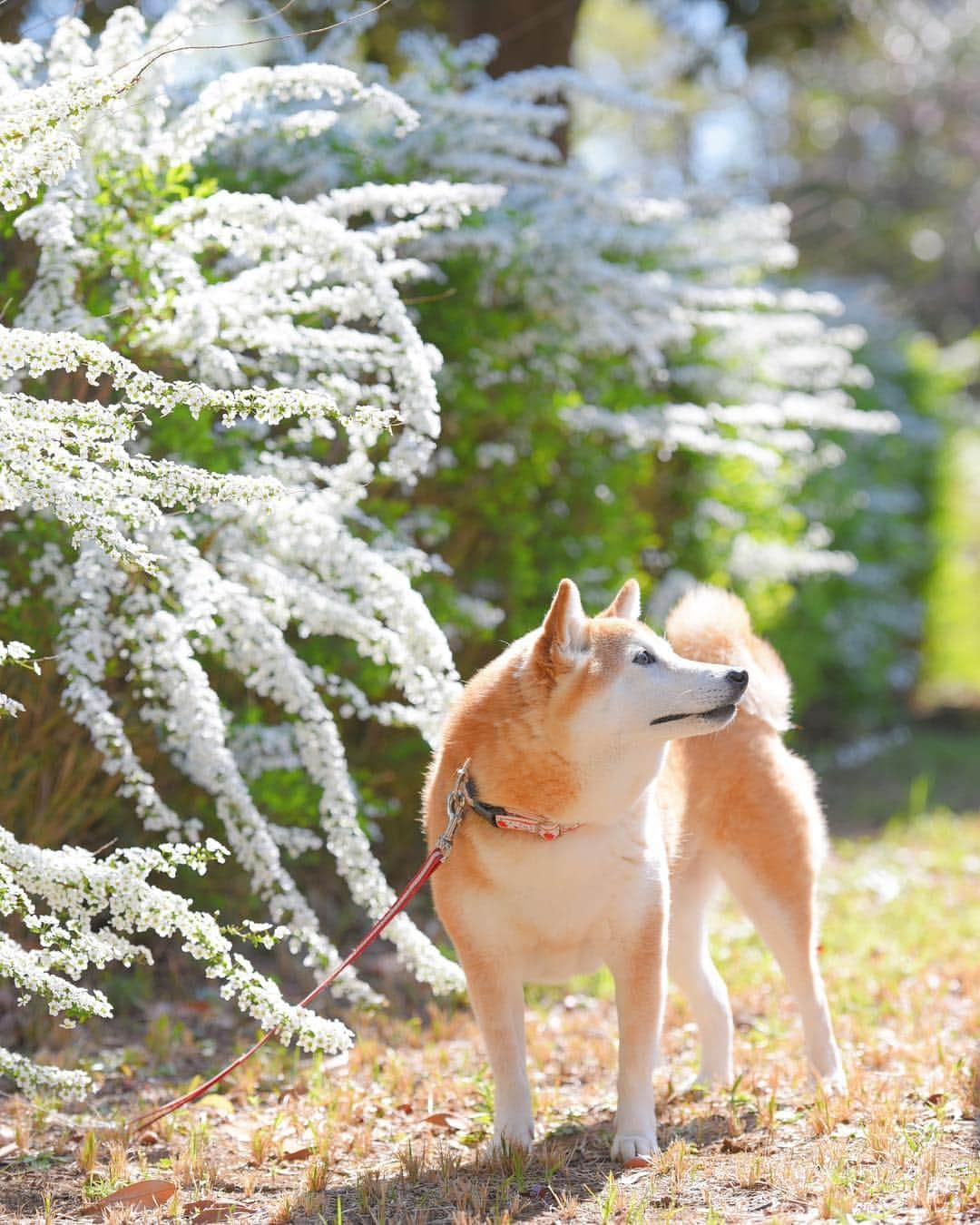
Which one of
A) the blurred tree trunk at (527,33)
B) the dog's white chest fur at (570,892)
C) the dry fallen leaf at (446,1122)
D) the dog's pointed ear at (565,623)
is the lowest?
the dry fallen leaf at (446,1122)

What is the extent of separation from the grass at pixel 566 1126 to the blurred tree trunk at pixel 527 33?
5.44m

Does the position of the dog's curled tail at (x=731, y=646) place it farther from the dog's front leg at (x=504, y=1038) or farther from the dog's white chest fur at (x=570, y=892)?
the dog's front leg at (x=504, y=1038)

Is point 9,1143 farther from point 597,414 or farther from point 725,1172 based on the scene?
point 597,414

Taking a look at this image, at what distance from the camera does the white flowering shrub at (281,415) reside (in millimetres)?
2924

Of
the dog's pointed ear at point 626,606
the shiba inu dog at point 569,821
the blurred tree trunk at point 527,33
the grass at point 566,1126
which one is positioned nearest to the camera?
the grass at point 566,1126

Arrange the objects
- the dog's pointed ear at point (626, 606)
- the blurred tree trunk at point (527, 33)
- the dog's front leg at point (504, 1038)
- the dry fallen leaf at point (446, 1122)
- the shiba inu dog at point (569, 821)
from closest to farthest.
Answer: the shiba inu dog at point (569, 821), the dog's front leg at point (504, 1038), the dog's pointed ear at point (626, 606), the dry fallen leaf at point (446, 1122), the blurred tree trunk at point (527, 33)

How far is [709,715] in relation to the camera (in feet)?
9.85

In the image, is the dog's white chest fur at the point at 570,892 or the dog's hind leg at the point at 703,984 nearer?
the dog's white chest fur at the point at 570,892

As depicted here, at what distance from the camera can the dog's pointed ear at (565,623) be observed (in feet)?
9.73

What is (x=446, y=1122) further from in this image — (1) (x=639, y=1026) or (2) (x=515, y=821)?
(2) (x=515, y=821)

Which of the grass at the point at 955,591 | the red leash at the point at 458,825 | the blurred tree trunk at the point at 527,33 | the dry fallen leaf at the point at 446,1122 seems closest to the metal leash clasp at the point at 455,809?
the red leash at the point at 458,825

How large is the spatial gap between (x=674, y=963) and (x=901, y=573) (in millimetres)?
8868

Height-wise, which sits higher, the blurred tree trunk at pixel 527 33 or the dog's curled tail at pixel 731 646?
the blurred tree trunk at pixel 527 33

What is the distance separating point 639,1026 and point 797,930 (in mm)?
691
